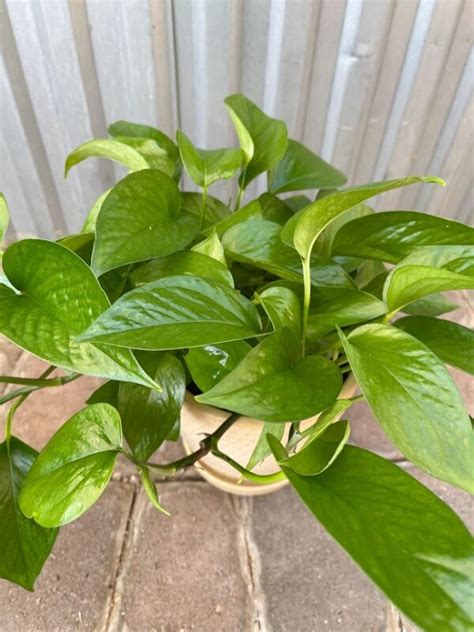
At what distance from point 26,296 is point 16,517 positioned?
22 centimetres

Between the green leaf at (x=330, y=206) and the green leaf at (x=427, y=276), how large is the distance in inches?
2.4

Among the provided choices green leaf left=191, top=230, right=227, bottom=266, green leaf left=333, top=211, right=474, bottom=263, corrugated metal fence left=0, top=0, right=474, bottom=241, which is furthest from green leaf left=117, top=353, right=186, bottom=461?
corrugated metal fence left=0, top=0, right=474, bottom=241

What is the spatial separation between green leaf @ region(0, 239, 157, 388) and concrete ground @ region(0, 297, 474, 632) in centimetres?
44

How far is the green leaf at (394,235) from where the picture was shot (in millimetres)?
525

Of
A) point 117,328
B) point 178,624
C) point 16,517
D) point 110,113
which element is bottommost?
point 178,624

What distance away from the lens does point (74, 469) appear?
0.48 meters

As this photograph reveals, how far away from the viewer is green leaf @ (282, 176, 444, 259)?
0.41m

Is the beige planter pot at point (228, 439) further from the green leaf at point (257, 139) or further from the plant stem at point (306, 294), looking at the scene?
the green leaf at point (257, 139)

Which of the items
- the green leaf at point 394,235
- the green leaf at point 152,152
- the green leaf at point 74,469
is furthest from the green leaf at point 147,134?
the green leaf at point 74,469

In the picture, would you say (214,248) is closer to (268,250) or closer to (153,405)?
(268,250)

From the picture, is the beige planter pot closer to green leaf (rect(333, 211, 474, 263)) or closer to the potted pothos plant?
the potted pothos plant

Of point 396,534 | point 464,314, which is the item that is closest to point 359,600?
point 396,534

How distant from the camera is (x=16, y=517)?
538 millimetres

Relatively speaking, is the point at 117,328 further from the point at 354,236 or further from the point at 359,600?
the point at 359,600
